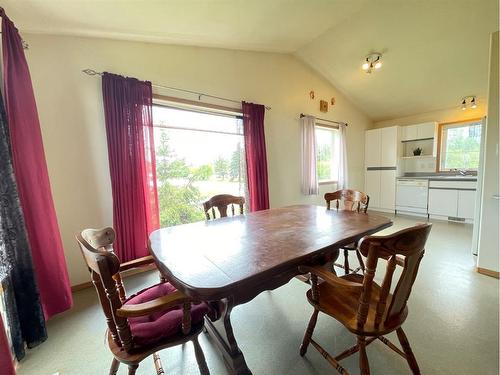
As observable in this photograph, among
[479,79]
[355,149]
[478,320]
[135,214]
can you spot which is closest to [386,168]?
[355,149]

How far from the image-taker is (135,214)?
7.38 feet

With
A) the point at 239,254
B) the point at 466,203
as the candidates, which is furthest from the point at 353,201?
the point at 466,203

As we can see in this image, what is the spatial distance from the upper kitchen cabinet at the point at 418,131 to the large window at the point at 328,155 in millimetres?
1549

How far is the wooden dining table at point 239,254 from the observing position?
0.86 metres

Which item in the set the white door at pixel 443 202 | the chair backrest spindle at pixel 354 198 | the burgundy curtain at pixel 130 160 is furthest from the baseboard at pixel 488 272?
the burgundy curtain at pixel 130 160

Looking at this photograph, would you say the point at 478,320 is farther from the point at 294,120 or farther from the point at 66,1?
the point at 66,1

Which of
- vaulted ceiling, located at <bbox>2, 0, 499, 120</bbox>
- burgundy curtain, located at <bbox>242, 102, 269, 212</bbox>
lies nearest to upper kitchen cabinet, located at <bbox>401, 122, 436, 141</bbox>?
vaulted ceiling, located at <bbox>2, 0, 499, 120</bbox>

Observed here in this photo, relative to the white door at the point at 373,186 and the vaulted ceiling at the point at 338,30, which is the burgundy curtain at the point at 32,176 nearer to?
the vaulted ceiling at the point at 338,30

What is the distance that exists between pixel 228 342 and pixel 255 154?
93.3 inches

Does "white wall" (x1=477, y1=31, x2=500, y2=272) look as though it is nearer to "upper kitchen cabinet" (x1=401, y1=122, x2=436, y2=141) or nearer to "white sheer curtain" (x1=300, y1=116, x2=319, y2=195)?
"white sheer curtain" (x1=300, y1=116, x2=319, y2=195)

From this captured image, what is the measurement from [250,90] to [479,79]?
3613 millimetres

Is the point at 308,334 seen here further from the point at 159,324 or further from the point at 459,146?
the point at 459,146

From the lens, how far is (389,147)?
479cm

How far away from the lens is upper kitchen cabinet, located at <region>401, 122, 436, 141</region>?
4.41 meters
